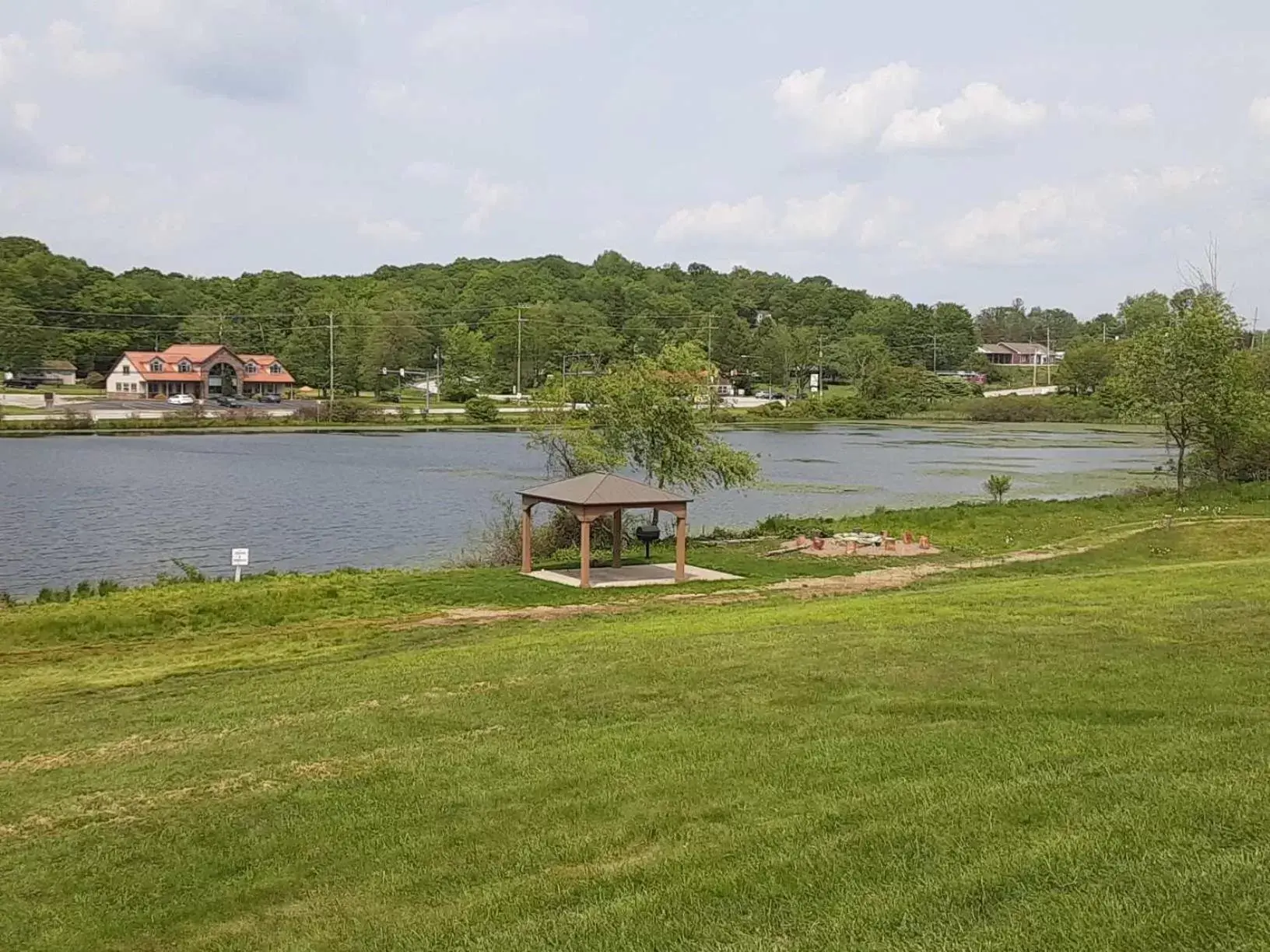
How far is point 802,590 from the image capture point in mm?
20656

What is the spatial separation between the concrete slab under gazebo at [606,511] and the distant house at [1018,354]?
158807 millimetres

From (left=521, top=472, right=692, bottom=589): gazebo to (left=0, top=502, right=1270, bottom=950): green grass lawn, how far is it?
260 inches

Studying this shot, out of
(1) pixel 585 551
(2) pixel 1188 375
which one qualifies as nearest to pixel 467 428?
(2) pixel 1188 375

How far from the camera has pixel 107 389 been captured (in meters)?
112

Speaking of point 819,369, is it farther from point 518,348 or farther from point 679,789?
point 679,789

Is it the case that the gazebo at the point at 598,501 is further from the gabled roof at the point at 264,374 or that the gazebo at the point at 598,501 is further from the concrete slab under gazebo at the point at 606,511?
the gabled roof at the point at 264,374

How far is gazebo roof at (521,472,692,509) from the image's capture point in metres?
22.3

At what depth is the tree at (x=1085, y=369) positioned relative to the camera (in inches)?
4715

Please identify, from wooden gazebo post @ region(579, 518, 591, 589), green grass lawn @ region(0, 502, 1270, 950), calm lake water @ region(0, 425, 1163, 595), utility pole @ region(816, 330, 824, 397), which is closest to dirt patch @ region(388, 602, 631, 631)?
wooden gazebo post @ region(579, 518, 591, 589)

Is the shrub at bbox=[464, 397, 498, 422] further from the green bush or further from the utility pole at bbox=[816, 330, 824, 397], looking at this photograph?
the utility pole at bbox=[816, 330, 824, 397]

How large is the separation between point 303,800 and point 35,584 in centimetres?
2214

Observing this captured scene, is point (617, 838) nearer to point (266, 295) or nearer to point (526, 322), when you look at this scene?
point (526, 322)

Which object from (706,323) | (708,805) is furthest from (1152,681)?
(706,323)

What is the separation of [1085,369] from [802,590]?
110758 millimetres
